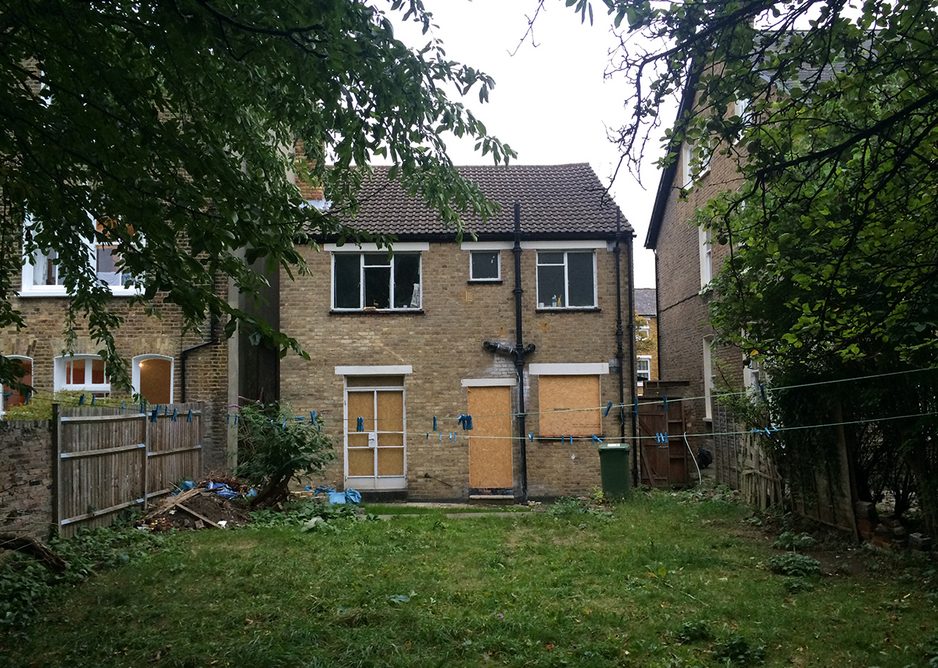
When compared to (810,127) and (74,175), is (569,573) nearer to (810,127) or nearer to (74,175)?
(810,127)

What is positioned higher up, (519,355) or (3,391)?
(519,355)

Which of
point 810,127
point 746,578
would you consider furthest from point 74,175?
point 746,578

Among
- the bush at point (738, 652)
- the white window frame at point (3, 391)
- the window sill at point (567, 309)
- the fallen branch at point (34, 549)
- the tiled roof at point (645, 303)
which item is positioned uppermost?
the tiled roof at point (645, 303)

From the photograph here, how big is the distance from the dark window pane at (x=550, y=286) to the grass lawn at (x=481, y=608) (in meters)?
8.32

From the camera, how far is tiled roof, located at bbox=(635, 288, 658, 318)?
135 feet

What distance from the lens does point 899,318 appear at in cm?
698

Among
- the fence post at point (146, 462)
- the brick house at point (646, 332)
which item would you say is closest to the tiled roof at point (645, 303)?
the brick house at point (646, 332)

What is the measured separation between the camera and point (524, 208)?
61.3 feet

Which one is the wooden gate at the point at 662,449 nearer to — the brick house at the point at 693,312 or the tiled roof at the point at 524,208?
the brick house at the point at 693,312

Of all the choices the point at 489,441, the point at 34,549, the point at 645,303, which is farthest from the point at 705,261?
the point at 645,303

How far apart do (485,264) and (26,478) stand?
36.6 feet

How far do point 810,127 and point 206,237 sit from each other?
14.4 feet

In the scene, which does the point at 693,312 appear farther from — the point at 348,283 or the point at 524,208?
the point at 348,283

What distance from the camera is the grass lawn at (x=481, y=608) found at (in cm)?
581
